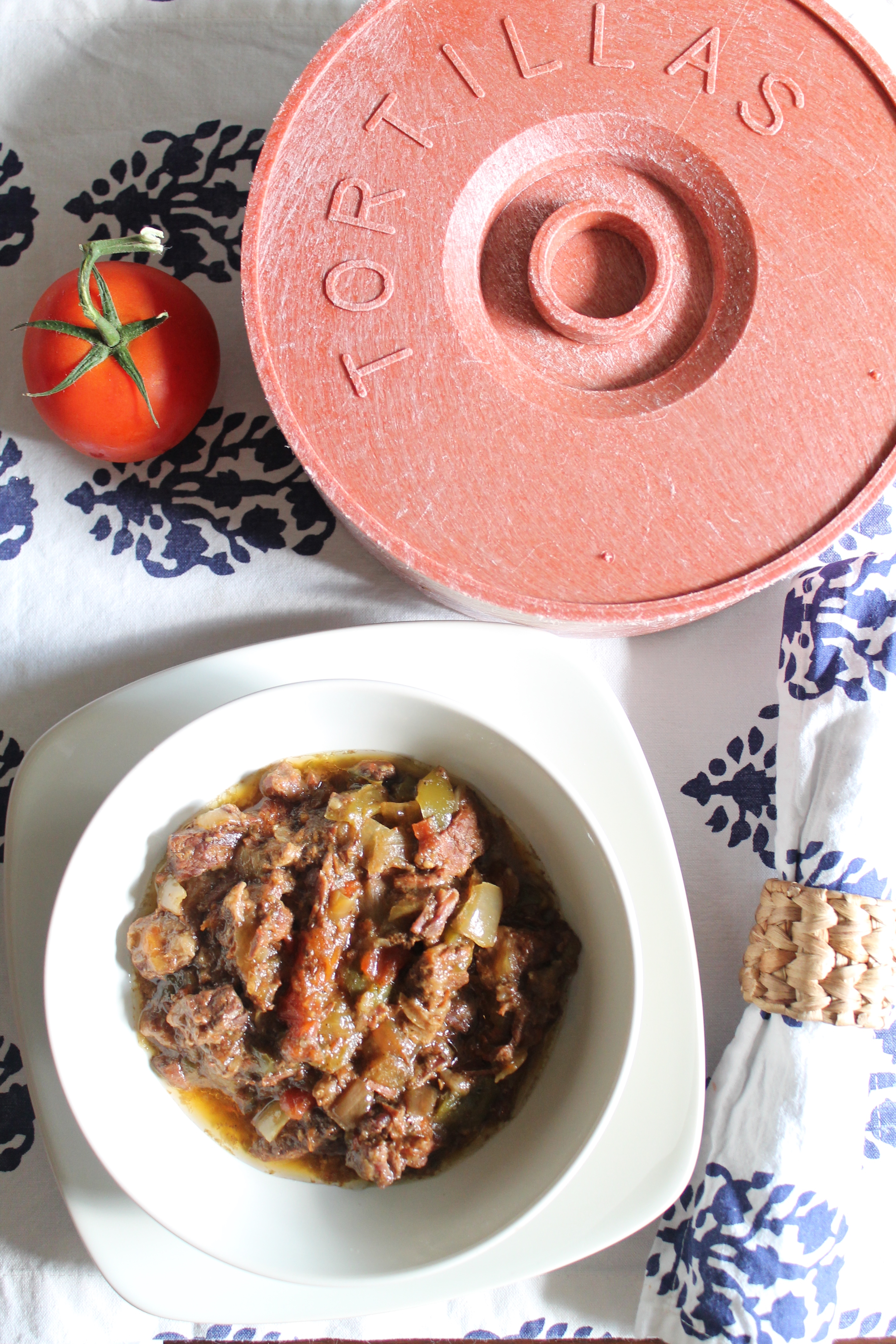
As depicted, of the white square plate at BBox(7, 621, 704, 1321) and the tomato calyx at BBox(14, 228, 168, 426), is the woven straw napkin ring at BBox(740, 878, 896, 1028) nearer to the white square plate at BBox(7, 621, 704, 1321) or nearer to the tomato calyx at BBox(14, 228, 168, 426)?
the white square plate at BBox(7, 621, 704, 1321)

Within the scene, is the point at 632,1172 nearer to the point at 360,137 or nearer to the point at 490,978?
the point at 490,978

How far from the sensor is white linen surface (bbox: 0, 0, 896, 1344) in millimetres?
1953

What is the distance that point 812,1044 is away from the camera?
1.81 m

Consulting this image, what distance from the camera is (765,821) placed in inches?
79.9

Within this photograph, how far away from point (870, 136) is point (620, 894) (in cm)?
153

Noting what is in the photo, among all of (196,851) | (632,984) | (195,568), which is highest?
(195,568)

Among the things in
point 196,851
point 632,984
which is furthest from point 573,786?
point 196,851

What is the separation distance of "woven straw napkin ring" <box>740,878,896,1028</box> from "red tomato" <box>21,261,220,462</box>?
61.1 inches

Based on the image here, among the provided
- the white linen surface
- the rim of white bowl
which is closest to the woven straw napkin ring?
the white linen surface

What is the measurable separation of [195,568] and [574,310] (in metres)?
0.96

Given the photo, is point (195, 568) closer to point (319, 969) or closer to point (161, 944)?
point (161, 944)

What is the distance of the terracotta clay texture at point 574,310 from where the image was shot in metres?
1.73

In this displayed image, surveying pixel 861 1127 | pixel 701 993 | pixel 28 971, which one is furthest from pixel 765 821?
pixel 28 971

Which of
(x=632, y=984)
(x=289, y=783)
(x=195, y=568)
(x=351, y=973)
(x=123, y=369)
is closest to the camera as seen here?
(x=632, y=984)
